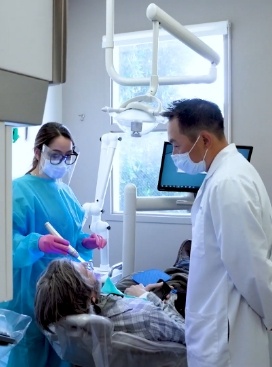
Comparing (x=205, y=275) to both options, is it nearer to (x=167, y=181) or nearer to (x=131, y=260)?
(x=131, y=260)

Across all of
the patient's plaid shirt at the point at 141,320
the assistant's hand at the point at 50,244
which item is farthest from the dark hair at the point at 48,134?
the patient's plaid shirt at the point at 141,320

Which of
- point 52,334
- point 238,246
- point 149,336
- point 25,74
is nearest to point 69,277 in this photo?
point 52,334

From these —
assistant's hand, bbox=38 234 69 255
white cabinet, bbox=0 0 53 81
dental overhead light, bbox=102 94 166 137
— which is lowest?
assistant's hand, bbox=38 234 69 255

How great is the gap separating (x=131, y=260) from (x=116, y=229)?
1.14 m

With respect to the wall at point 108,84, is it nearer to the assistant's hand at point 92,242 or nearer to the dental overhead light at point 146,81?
the dental overhead light at point 146,81

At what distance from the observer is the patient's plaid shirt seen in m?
1.41

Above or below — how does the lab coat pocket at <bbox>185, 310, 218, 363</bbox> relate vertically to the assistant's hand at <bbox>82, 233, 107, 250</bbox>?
below

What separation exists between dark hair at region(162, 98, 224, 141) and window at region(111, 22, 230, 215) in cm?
150

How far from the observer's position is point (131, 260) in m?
2.00

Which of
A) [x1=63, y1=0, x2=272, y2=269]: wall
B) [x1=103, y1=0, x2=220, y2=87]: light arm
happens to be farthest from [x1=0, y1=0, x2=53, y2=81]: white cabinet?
[x1=63, y1=0, x2=272, y2=269]: wall

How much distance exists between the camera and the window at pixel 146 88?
2.93 m

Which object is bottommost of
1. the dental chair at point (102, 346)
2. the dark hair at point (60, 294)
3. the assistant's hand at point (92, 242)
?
the dental chair at point (102, 346)

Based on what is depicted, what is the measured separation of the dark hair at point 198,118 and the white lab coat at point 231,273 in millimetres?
117

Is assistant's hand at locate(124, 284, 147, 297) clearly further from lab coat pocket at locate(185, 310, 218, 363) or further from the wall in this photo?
the wall
